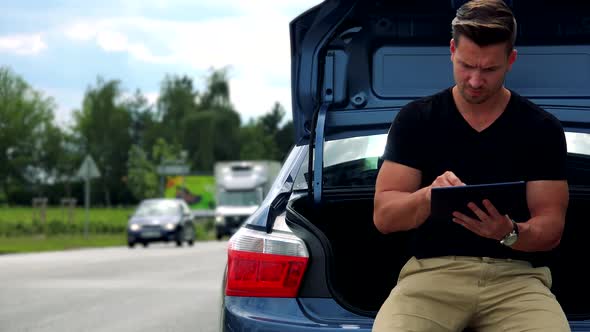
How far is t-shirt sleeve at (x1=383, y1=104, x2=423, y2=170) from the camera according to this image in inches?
147

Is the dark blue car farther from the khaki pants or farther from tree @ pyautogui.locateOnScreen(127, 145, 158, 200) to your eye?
tree @ pyautogui.locateOnScreen(127, 145, 158, 200)

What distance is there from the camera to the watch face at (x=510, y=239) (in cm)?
358

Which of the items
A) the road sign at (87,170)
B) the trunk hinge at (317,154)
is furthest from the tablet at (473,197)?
the road sign at (87,170)

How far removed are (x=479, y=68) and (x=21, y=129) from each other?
68.7m

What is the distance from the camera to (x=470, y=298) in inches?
145

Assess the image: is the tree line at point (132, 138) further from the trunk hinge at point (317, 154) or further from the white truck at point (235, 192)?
the trunk hinge at point (317, 154)

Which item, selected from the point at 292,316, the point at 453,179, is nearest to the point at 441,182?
the point at 453,179

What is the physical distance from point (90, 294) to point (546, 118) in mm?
11337

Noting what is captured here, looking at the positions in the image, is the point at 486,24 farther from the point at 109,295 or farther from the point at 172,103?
the point at 172,103

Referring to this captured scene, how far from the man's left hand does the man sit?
0.12 ft

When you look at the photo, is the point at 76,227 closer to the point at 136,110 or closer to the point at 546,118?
the point at 546,118

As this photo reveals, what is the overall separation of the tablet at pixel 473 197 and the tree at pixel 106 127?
146 meters

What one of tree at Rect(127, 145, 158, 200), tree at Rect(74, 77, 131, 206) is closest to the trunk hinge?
tree at Rect(127, 145, 158, 200)

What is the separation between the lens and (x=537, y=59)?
5.70m
